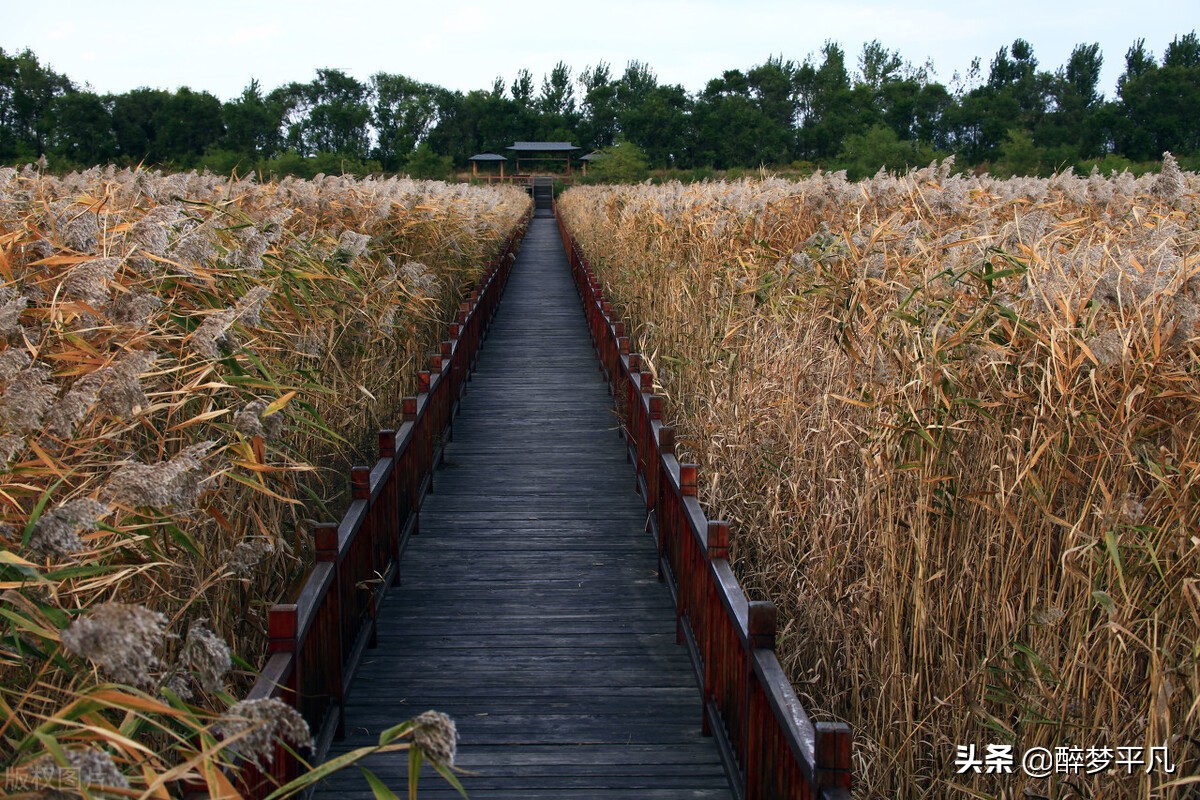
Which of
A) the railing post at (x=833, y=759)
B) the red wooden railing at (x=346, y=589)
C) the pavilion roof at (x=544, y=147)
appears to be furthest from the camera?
the pavilion roof at (x=544, y=147)

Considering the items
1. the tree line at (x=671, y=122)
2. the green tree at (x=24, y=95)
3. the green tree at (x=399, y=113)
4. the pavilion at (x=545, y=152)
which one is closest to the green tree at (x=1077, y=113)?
the tree line at (x=671, y=122)

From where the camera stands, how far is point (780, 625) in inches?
147

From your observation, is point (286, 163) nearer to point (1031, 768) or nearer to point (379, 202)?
point (379, 202)

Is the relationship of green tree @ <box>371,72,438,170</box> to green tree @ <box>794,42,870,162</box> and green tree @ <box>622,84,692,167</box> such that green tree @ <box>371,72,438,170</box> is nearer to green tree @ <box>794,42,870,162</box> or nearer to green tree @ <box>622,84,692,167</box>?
green tree @ <box>622,84,692,167</box>

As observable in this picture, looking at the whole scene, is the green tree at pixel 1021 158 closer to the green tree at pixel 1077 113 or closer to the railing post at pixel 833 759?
the green tree at pixel 1077 113

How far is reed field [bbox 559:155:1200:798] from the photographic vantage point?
100 inches

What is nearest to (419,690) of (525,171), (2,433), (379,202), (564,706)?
(564,706)

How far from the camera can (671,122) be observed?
6788 centimetres

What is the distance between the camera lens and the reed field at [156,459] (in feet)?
5.97

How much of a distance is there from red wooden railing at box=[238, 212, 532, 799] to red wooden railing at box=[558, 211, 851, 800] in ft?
3.91

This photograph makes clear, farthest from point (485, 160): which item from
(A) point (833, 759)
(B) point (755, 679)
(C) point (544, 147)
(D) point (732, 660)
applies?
(A) point (833, 759)

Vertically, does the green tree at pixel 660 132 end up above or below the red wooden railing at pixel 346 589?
above

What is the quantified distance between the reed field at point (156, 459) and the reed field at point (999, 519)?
180 centimetres

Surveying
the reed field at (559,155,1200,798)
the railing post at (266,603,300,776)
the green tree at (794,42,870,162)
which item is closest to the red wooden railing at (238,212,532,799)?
the railing post at (266,603,300,776)
